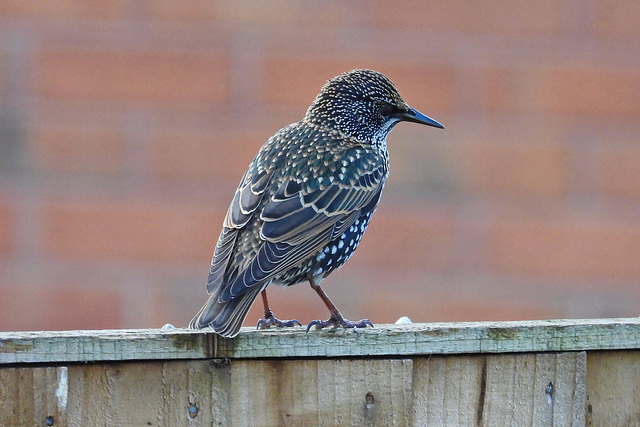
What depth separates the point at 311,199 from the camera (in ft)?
12.5

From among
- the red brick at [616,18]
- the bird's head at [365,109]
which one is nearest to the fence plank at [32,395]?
the bird's head at [365,109]

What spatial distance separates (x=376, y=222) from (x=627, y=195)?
1.00m

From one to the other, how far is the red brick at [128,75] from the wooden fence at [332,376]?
235cm

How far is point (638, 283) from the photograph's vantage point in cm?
523

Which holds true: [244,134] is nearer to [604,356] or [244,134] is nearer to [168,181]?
[168,181]

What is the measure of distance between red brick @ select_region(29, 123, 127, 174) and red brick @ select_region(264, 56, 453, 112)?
624mm

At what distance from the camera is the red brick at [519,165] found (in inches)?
205

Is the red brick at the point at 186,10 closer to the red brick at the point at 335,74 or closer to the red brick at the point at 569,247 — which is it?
the red brick at the point at 335,74

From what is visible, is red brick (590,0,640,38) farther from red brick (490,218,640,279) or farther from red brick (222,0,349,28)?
red brick (222,0,349,28)

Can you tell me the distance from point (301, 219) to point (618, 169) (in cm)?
192

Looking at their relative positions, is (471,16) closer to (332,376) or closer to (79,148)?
(79,148)

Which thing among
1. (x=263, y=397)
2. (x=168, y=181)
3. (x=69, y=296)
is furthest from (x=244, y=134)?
(x=263, y=397)

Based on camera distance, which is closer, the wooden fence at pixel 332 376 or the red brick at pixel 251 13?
the wooden fence at pixel 332 376

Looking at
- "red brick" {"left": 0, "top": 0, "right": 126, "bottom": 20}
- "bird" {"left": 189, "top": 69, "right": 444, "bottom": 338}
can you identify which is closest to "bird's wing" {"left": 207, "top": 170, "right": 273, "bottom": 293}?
"bird" {"left": 189, "top": 69, "right": 444, "bottom": 338}
